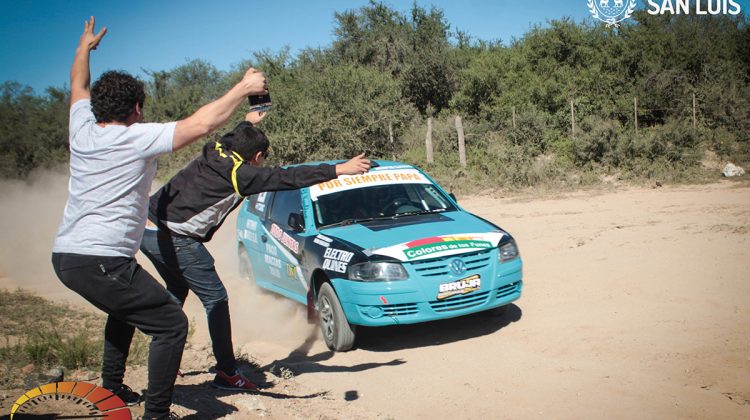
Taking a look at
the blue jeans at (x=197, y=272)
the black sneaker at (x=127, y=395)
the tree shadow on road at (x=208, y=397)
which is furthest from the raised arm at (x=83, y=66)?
the tree shadow on road at (x=208, y=397)

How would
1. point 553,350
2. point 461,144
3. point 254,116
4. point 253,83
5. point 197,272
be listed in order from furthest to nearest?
1. point 461,144
2. point 553,350
3. point 197,272
4. point 254,116
5. point 253,83

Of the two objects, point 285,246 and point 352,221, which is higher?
point 352,221

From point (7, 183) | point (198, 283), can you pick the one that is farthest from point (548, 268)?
point (7, 183)

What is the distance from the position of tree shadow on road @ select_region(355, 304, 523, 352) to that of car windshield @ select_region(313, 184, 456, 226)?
1211mm

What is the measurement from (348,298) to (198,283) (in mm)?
1646

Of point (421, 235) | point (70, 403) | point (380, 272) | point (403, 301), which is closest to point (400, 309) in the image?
point (403, 301)

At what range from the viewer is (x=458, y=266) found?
6262 mm

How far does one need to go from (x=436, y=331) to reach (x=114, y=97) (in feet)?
14.4

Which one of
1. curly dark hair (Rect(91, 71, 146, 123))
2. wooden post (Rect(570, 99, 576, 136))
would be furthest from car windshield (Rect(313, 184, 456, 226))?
wooden post (Rect(570, 99, 576, 136))

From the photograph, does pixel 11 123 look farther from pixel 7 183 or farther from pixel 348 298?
pixel 348 298

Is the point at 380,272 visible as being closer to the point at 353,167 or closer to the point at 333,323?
the point at 333,323

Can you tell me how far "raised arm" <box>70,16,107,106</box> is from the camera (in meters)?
3.89

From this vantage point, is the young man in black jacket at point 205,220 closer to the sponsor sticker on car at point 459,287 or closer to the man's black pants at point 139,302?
the man's black pants at point 139,302

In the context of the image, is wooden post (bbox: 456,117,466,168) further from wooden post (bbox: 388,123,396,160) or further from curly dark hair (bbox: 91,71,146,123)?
curly dark hair (bbox: 91,71,146,123)
